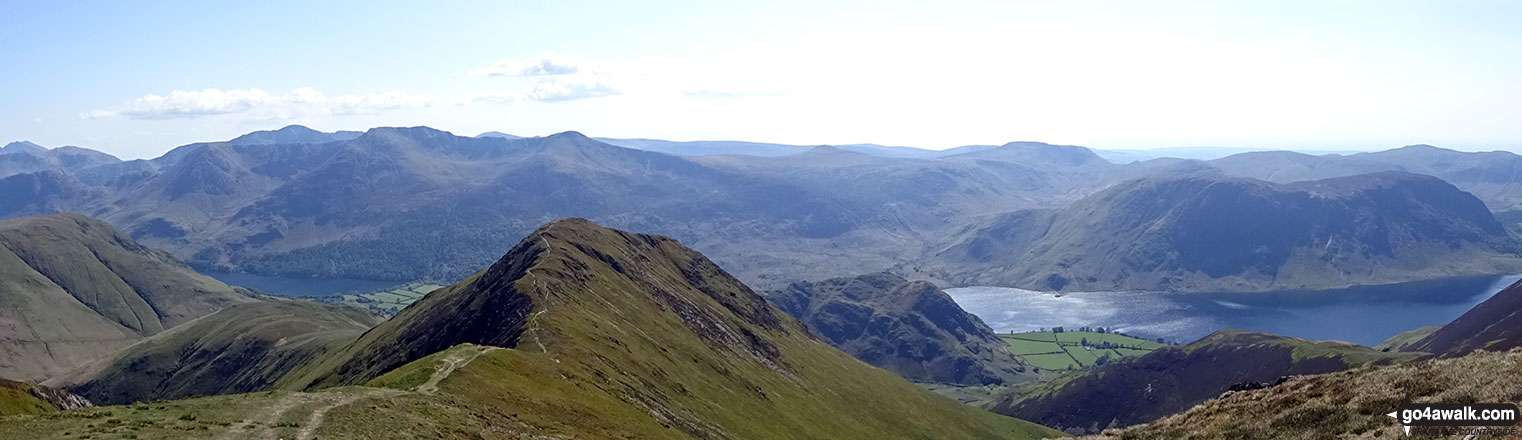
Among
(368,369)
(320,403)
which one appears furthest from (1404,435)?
(368,369)

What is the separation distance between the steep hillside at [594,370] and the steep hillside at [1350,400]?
49.7 metres

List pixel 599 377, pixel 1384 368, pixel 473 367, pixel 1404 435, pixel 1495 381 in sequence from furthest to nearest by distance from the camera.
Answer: pixel 599 377, pixel 473 367, pixel 1384 368, pixel 1495 381, pixel 1404 435

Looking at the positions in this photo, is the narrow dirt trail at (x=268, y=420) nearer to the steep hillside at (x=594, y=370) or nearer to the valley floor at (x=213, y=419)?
the valley floor at (x=213, y=419)

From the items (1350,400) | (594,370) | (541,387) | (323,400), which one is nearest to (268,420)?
(323,400)

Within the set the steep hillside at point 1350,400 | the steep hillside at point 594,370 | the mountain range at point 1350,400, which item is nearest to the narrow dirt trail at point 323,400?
the steep hillside at point 594,370

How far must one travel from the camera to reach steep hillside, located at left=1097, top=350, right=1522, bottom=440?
39.5 m

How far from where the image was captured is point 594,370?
116m

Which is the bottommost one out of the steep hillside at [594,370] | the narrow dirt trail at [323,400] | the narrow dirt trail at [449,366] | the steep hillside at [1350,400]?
the steep hillside at [594,370]

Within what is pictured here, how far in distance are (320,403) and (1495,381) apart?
2842 inches

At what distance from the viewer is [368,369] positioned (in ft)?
543

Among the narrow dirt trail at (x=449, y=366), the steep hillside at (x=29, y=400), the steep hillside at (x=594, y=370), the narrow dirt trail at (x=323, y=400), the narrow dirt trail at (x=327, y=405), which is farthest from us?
the steep hillside at (x=594, y=370)

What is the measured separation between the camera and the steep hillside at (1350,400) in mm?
39469

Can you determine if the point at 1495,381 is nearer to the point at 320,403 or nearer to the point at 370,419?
the point at 370,419

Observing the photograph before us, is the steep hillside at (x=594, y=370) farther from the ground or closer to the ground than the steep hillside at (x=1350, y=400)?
closer to the ground
